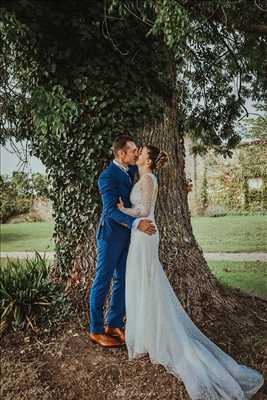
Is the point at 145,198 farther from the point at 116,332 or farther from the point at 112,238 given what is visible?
the point at 116,332

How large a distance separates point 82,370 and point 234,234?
6818 millimetres

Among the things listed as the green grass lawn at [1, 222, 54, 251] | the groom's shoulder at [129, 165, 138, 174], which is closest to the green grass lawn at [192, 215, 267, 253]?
the green grass lawn at [1, 222, 54, 251]

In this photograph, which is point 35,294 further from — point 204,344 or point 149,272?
point 204,344

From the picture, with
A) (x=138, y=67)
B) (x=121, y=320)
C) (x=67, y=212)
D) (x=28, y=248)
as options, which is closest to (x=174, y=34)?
(x=138, y=67)

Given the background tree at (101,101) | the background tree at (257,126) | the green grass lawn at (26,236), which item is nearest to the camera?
the background tree at (101,101)

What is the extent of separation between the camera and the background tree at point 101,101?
184 inches

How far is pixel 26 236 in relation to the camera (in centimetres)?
1341

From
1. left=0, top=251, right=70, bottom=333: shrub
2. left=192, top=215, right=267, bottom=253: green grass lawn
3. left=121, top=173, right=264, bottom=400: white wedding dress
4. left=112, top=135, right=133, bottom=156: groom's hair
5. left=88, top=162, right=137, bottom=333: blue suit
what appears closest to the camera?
left=121, top=173, right=264, bottom=400: white wedding dress

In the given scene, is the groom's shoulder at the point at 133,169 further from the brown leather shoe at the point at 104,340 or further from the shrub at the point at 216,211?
the shrub at the point at 216,211

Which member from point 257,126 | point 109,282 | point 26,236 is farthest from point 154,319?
point 26,236

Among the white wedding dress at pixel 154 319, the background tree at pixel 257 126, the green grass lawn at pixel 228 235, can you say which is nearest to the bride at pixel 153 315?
the white wedding dress at pixel 154 319

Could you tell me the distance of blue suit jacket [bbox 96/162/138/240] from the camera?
14.4 feet

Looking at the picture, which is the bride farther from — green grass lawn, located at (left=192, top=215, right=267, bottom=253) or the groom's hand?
green grass lawn, located at (left=192, top=215, right=267, bottom=253)

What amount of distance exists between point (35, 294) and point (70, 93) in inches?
84.8
